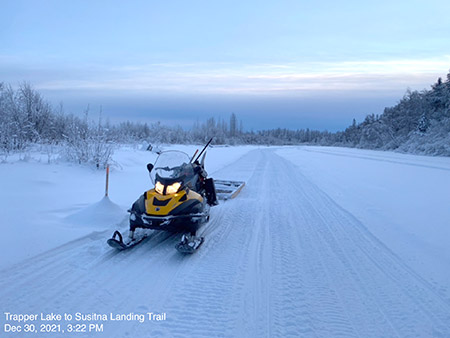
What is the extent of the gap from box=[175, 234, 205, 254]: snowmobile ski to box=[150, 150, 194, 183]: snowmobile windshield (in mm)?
1145

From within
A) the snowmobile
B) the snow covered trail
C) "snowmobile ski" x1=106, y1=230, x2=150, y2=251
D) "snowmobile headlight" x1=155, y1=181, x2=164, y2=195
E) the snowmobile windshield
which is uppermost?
the snowmobile windshield

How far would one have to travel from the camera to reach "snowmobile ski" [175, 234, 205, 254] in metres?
5.18

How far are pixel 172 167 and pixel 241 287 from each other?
3.23 m

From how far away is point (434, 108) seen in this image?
2009 inches

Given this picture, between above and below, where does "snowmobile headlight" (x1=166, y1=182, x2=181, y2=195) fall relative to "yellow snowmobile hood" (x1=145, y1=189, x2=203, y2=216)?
above

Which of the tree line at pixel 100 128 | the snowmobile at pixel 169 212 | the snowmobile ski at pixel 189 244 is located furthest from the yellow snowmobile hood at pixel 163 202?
the tree line at pixel 100 128

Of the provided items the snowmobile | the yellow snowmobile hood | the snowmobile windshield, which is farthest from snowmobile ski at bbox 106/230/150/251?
the snowmobile windshield

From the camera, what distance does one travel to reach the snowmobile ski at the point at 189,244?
5176mm

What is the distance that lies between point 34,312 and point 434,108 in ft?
196

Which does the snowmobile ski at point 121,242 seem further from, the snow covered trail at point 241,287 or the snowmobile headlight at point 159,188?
the snowmobile headlight at point 159,188

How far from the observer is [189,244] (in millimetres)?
5348

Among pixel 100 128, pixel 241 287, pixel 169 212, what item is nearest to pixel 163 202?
pixel 169 212

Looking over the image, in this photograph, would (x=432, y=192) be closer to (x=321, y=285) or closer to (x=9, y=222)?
(x=321, y=285)

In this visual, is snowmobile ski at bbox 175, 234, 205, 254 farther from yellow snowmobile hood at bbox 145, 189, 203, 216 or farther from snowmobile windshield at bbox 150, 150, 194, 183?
snowmobile windshield at bbox 150, 150, 194, 183
